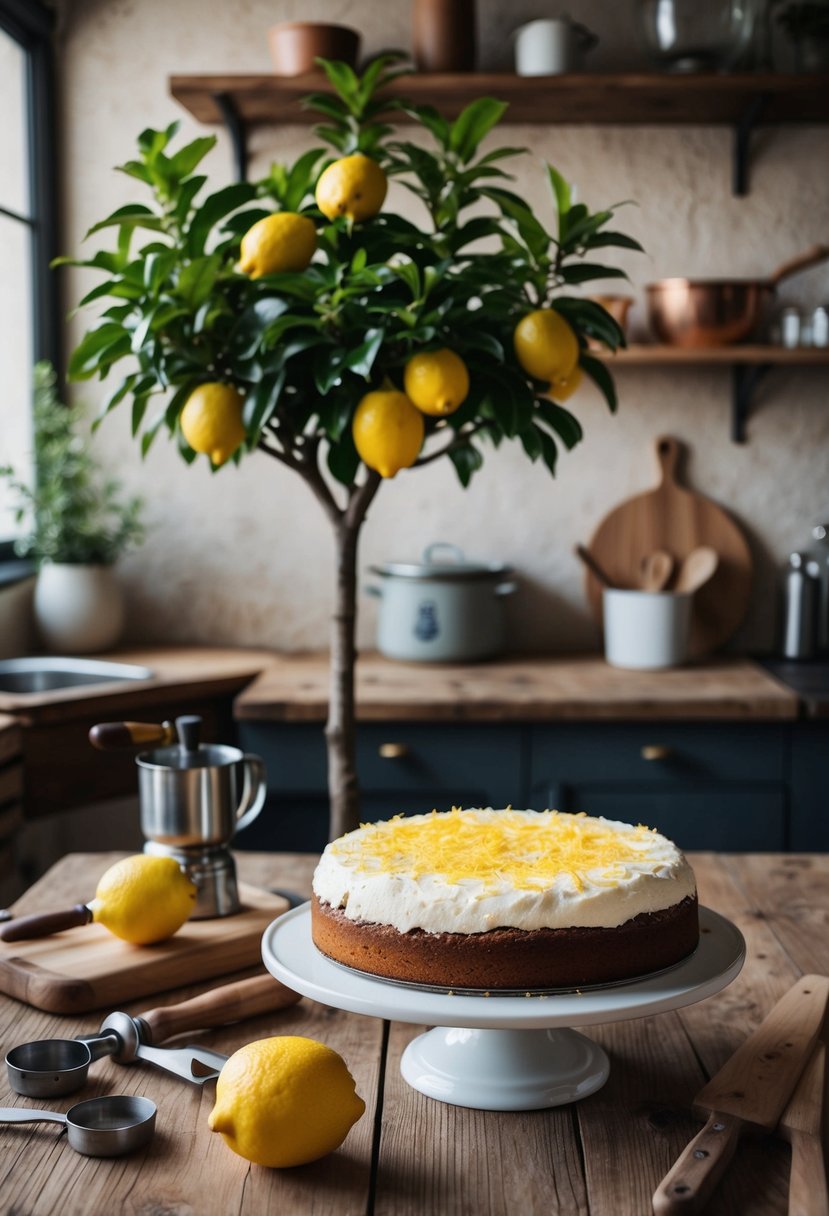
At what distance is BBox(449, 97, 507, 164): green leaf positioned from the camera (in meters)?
1.34

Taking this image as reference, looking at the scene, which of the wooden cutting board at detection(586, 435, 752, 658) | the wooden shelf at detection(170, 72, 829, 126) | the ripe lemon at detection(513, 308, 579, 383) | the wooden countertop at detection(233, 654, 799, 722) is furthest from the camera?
the wooden cutting board at detection(586, 435, 752, 658)

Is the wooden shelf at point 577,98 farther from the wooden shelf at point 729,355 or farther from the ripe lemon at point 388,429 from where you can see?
the ripe lemon at point 388,429

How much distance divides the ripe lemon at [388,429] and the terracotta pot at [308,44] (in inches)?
69.6

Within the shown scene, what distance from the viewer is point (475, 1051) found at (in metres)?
0.99

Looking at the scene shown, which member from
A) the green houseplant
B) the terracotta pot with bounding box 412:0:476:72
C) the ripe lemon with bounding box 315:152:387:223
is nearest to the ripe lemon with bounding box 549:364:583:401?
the green houseplant

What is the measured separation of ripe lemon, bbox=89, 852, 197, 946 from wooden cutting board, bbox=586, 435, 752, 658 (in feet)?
6.60

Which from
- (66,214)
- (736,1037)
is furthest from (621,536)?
(736,1037)

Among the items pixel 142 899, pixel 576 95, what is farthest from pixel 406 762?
pixel 576 95

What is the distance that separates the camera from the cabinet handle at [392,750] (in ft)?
8.12

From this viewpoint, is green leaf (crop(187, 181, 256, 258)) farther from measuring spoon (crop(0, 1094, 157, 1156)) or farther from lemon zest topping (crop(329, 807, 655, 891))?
measuring spoon (crop(0, 1094, 157, 1156))

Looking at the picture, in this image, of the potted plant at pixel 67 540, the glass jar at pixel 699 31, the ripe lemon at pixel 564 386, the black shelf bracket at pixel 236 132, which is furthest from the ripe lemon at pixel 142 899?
the glass jar at pixel 699 31

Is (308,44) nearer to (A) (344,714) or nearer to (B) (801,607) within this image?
(B) (801,607)

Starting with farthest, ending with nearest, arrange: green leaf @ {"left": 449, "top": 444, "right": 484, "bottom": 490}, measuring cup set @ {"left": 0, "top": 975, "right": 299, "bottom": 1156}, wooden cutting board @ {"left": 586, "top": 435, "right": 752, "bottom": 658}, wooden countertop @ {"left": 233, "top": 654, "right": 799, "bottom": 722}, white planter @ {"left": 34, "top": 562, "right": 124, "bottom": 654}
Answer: wooden cutting board @ {"left": 586, "top": 435, "right": 752, "bottom": 658} → white planter @ {"left": 34, "top": 562, "right": 124, "bottom": 654} → wooden countertop @ {"left": 233, "top": 654, "right": 799, "bottom": 722} → green leaf @ {"left": 449, "top": 444, "right": 484, "bottom": 490} → measuring cup set @ {"left": 0, "top": 975, "right": 299, "bottom": 1156}

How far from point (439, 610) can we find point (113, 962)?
1.64 m
